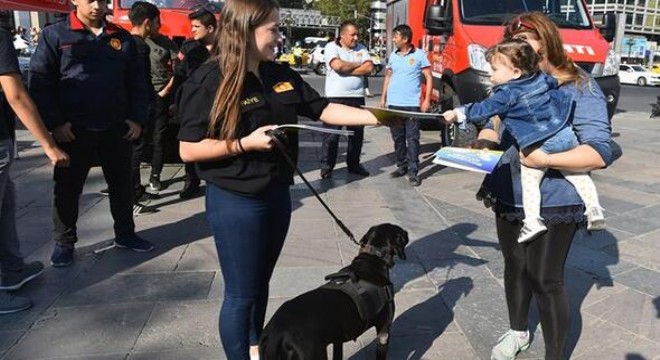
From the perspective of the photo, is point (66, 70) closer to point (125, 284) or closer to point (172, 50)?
point (125, 284)

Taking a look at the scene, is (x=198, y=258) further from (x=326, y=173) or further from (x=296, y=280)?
(x=326, y=173)

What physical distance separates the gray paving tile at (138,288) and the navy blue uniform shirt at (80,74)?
3.95 ft

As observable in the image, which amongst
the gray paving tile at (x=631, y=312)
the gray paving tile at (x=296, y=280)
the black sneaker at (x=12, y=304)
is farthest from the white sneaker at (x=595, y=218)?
the black sneaker at (x=12, y=304)

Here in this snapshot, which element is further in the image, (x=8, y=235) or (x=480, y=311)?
(x=8, y=235)

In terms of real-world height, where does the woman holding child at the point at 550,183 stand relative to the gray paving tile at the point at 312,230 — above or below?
above

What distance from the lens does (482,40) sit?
24.7 ft

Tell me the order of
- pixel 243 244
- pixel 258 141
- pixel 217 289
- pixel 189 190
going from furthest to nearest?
1. pixel 189 190
2. pixel 217 289
3. pixel 243 244
4. pixel 258 141

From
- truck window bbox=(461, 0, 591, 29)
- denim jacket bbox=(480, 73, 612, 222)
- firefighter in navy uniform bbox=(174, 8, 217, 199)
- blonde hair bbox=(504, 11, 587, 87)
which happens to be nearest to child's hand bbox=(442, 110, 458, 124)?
denim jacket bbox=(480, 73, 612, 222)

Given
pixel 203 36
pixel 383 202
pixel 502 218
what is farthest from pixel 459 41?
pixel 502 218

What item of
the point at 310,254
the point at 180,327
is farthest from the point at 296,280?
the point at 180,327

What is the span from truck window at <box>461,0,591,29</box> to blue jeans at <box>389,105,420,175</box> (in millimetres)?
1730

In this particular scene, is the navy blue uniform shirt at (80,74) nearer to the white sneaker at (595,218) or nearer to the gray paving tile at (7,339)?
the gray paving tile at (7,339)

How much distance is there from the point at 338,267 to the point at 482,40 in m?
4.51

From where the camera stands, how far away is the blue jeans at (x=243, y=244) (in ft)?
8.08
